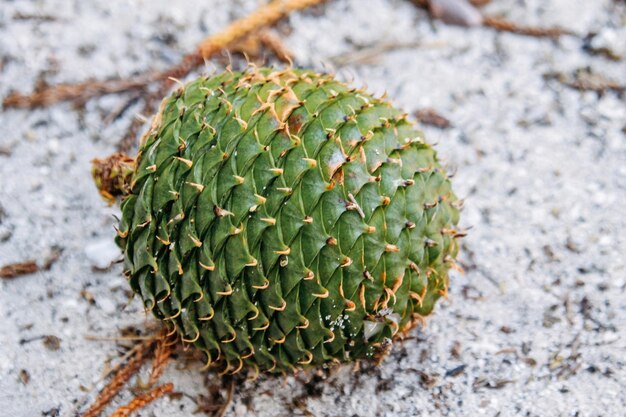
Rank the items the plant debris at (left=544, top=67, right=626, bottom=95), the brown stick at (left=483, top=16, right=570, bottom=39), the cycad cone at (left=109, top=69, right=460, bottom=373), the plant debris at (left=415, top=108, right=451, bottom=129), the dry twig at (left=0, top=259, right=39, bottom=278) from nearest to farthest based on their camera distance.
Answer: the cycad cone at (left=109, top=69, right=460, bottom=373)
the dry twig at (left=0, top=259, right=39, bottom=278)
the plant debris at (left=415, top=108, right=451, bottom=129)
the plant debris at (left=544, top=67, right=626, bottom=95)
the brown stick at (left=483, top=16, right=570, bottom=39)

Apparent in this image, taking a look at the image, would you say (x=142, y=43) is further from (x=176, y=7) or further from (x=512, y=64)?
(x=512, y=64)

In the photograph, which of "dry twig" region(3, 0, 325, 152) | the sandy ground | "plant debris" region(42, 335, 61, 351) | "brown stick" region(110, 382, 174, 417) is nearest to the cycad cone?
"brown stick" region(110, 382, 174, 417)

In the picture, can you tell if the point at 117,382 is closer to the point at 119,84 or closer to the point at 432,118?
the point at 119,84

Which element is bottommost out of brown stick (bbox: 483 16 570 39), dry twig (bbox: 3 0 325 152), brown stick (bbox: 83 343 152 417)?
brown stick (bbox: 83 343 152 417)

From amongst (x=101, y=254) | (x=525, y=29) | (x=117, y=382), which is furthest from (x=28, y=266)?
(x=525, y=29)

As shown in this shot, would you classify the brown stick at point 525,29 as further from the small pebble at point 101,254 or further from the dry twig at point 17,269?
the dry twig at point 17,269

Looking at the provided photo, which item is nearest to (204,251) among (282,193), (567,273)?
(282,193)

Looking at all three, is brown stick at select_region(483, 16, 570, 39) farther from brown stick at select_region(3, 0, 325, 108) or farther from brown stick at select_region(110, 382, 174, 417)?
brown stick at select_region(110, 382, 174, 417)
